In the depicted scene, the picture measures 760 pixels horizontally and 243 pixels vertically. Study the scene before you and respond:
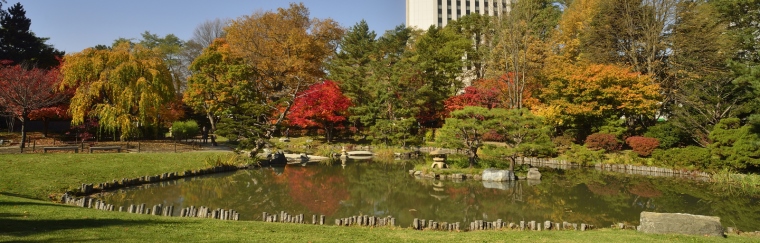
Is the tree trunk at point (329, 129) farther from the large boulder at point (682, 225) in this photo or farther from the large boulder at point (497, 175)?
the large boulder at point (682, 225)

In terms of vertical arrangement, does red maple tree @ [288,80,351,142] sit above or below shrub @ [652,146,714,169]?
above

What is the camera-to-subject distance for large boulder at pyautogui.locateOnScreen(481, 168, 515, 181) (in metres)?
17.8

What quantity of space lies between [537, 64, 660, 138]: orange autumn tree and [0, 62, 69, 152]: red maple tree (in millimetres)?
27322

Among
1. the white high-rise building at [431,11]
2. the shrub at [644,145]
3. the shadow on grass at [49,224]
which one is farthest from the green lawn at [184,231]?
the white high-rise building at [431,11]

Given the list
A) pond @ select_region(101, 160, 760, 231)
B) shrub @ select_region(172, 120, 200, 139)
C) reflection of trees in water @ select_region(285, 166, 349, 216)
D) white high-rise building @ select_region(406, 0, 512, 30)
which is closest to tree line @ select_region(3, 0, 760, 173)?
shrub @ select_region(172, 120, 200, 139)

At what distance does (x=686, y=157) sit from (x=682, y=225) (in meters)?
13.7

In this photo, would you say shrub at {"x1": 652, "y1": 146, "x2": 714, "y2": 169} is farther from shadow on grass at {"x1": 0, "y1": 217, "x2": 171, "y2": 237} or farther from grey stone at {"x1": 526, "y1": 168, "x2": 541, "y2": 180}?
shadow on grass at {"x1": 0, "y1": 217, "x2": 171, "y2": 237}

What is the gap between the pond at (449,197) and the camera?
12.1 metres

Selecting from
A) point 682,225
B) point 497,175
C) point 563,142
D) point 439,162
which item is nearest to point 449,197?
point 497,175

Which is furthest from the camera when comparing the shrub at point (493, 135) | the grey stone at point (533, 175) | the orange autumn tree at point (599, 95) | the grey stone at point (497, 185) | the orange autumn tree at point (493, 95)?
the orange autumn tree at point (493, 95)

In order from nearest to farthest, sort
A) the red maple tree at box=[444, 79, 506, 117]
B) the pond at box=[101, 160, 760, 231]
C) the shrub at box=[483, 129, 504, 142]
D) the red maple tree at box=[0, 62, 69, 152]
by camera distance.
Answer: the pond at box=[101, 160, 760, 231] < the red maple tree at box=[0, 62, 69, 152] < the shrub at box=[483, 129, 504, 142] < the red maple tree at box=[444, 79, 506, 117]

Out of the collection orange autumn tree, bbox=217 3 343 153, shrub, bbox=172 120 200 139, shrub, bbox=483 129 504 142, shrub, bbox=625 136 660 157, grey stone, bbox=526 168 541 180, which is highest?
orange autumn tree, bbox=217 3 343 153

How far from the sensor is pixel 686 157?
19750 millimetres

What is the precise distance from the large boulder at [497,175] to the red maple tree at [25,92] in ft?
64.4
